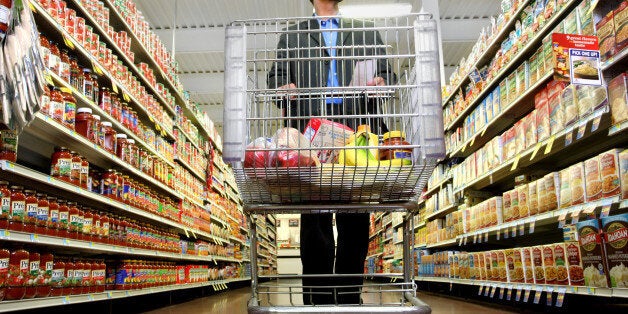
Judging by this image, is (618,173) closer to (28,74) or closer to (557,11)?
(557,11)

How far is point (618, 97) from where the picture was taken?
8.43 feet

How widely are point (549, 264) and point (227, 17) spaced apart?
719 centimetres

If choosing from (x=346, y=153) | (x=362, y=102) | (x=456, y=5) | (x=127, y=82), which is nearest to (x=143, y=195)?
(x=127, y=82)

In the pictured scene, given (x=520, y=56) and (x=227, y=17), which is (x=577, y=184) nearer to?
(x=520, y=56)

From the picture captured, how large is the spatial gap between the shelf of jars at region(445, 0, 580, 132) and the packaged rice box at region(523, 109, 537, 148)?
0.54 metres

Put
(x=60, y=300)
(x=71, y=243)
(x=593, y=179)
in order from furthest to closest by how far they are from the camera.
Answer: (x=71, y=243) → (x=60, y=300) → (x=593, y=179)

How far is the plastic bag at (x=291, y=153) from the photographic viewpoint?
1.69m

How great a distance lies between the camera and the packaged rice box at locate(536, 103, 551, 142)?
3367 millimetres

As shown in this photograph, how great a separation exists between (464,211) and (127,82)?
3.30m

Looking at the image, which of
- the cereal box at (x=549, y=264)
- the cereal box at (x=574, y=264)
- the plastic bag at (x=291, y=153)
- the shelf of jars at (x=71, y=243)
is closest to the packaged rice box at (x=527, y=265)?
the cereal box at (x=549, y=264)

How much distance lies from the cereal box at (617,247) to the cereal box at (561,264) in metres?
0.48

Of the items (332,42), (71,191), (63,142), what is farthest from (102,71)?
(332,42)

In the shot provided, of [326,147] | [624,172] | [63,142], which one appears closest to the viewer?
[326,147]

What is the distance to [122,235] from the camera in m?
4.09
